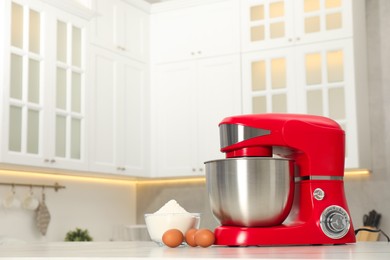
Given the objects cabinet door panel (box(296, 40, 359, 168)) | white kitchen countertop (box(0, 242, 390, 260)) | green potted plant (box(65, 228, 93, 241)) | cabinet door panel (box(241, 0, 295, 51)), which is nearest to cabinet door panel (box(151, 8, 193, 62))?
cabinet door panel (box(241, 0, 295, 51))

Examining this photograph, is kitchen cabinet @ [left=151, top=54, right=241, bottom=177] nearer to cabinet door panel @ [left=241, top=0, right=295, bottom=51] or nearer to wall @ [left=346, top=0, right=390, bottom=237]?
cabinet door panel @ [left=241, top=0, right=295, bottom=51]

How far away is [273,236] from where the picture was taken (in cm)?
139

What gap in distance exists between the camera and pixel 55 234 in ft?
13.9

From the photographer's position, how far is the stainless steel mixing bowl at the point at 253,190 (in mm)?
1384

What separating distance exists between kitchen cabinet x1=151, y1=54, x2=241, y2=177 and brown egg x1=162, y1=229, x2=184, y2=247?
303cm

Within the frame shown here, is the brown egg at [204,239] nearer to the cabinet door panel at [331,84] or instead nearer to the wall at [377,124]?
the cabinet door panel at [331,84]

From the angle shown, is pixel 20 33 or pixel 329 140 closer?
pixel 329 140

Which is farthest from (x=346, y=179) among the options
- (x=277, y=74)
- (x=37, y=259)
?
(x=37, y=259)

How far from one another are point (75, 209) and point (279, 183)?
3.24 meters

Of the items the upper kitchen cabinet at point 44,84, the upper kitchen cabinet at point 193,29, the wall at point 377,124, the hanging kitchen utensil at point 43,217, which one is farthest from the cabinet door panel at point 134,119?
the wall at point 377,124

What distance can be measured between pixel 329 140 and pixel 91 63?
2862 millimetres

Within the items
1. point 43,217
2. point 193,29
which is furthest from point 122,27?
point 43,217

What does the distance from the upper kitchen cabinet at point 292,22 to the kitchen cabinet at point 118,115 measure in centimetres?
85

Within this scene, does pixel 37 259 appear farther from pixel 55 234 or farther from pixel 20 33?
pixel 55 234
